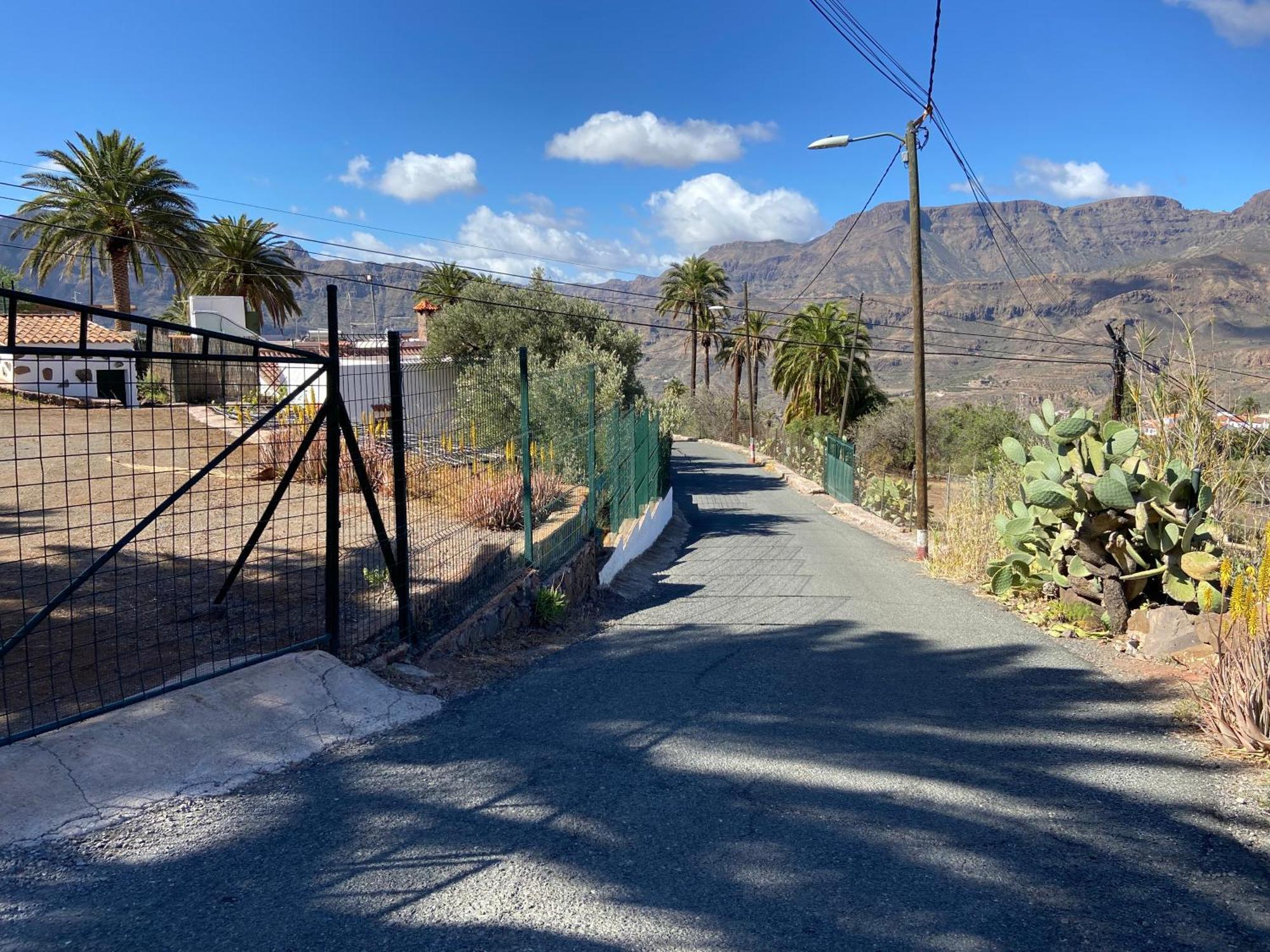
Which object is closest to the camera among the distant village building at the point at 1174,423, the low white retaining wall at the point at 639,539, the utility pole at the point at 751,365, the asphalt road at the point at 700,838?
the asphalt road at the point at 700,838

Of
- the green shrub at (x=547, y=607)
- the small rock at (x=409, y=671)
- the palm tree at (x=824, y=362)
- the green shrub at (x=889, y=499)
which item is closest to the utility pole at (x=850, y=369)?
the palm tree at (x=824, y=362)

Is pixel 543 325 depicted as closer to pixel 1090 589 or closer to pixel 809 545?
pixel 809 545

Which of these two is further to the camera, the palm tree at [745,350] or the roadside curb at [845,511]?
the palm tree at [745,350]

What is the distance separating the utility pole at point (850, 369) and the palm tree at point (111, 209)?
2787cm

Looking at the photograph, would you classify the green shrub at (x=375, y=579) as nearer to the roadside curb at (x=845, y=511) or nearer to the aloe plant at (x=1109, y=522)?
the aloe plant at (x=1109, y=522)

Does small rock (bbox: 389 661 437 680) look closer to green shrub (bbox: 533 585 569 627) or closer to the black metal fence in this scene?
the black metal fence

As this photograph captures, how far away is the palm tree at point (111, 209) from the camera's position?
2961 centimetres

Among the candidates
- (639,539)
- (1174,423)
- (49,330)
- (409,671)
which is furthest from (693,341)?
(409,671)

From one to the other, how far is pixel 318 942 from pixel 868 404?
52497 mm

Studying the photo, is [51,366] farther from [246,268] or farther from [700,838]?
[700,838]

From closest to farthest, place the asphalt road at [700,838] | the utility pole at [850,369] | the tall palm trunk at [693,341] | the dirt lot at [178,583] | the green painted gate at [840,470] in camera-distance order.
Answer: the asphalt road at [700,838] → the dirt lot at [178,583] → the green painted gate at [840,470] → the utility pole at [850,369] → the tall palm trunk at [693,341]

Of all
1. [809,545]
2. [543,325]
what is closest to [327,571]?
[809,545]

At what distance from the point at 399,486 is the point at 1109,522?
707cm

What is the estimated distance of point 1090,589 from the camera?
10.4 meters
